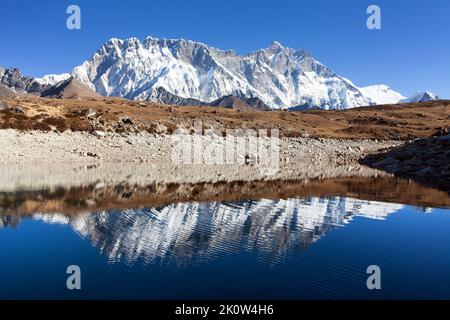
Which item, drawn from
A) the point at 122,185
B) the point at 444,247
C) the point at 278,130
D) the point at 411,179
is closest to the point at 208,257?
the point at 444,247

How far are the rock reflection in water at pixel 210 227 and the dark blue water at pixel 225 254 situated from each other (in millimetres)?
59

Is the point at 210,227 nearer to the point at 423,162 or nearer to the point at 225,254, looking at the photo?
the point at 225,254

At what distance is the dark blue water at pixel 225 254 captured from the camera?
53.6ft

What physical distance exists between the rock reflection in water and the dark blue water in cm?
6

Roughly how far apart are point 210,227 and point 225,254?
18.8 feet

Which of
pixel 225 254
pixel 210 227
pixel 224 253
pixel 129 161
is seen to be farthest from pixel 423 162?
pixel 225 254

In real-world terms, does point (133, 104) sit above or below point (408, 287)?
above

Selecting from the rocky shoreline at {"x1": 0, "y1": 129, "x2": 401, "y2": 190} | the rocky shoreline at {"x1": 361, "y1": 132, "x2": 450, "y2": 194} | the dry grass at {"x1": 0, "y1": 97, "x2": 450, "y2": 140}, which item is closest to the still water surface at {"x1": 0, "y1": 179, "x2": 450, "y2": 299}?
the rocky shoreline at {"x1": 0, "y1": 129, "x2": 401, "y2": 190}

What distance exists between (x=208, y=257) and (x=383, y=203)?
2213 cm

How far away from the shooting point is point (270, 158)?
294 ft

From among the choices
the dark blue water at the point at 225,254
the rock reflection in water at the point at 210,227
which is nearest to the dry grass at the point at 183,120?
the rock reflection in water at the point at 210,227
